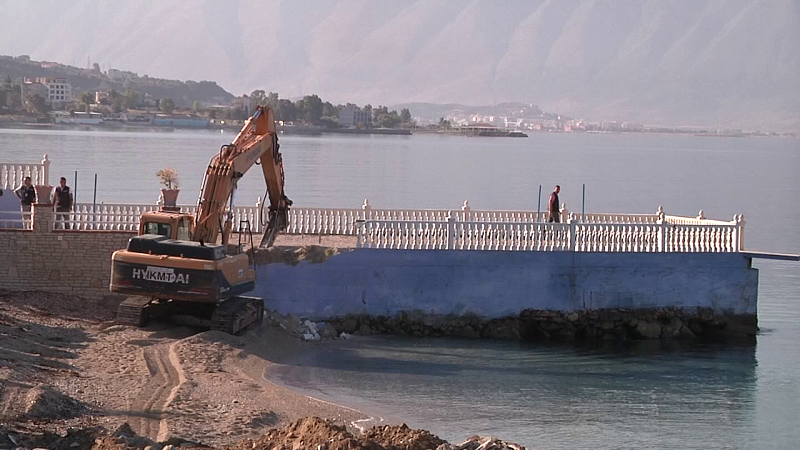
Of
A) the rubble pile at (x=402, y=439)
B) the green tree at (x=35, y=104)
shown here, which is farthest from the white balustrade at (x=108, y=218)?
the green tree at (x=35, y=104)

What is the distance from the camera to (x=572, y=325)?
2503cm

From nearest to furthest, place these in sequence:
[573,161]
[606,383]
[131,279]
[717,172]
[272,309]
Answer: [131,279] → [606,383] → [272,309] → [717,172] → [573,161]

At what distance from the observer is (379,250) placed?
24344 mm

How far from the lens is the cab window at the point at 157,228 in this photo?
21719 millimetres

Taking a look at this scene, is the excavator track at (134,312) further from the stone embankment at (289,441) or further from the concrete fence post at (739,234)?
the concrete fence post at (739,234)

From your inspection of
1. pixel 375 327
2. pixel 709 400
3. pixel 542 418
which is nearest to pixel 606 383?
pixel 709 400

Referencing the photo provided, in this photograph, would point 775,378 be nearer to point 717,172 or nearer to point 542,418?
point 542,418

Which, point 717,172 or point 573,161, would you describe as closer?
point 717,172

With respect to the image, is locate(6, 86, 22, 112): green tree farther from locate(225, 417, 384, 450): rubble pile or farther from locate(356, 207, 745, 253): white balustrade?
locate(225, 417, 384, 450): rubble pile

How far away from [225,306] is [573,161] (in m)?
136

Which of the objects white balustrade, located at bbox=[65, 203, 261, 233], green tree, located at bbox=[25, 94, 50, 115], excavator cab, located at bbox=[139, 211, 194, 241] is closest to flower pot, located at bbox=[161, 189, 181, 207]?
white balustrade, located at bbox=[65, 203, 261, 233]

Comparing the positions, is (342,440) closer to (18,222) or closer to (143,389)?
(143,389)

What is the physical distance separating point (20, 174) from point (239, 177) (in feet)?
25.2

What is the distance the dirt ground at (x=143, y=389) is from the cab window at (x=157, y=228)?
1688 millimetres
